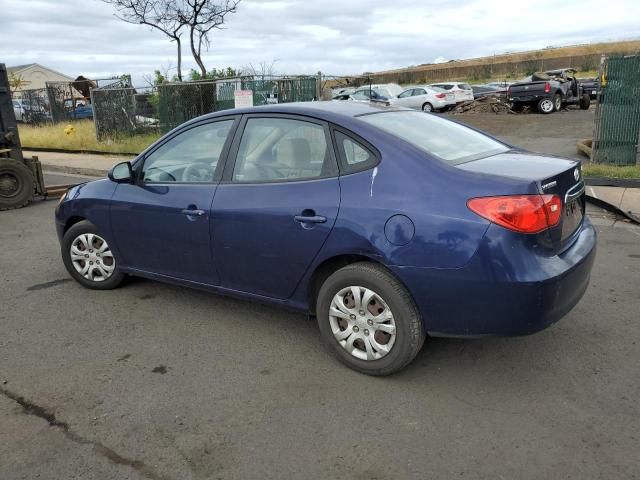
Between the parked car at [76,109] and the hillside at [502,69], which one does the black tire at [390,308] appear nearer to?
the parked car at [76,109]

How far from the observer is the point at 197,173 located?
4254 mm

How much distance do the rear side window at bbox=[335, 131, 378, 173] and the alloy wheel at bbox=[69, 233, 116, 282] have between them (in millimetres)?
2457

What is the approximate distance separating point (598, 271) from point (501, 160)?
241cm

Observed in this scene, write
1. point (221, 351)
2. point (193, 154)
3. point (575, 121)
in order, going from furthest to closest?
1. point (575, 121)
2. point (193, 154)
3. point (221, 351)

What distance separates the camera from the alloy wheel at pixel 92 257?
4.98m

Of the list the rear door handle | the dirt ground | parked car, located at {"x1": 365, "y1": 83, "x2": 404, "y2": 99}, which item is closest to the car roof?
the rear door handle

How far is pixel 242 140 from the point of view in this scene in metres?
4.02

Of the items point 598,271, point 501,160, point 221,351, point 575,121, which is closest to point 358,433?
point 221,351

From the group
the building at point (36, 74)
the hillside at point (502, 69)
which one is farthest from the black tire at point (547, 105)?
the building at point (36, 74)

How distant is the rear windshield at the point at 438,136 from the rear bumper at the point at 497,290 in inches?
27.4

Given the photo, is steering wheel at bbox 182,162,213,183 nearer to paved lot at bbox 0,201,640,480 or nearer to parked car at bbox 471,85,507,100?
paved lot at bbox 0,201,640,480

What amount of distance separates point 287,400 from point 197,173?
1.87 m

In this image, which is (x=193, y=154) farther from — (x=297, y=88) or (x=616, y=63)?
(x=297, y=88)

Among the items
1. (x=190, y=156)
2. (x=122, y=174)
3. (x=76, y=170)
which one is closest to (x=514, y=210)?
(x=190, y=156)
